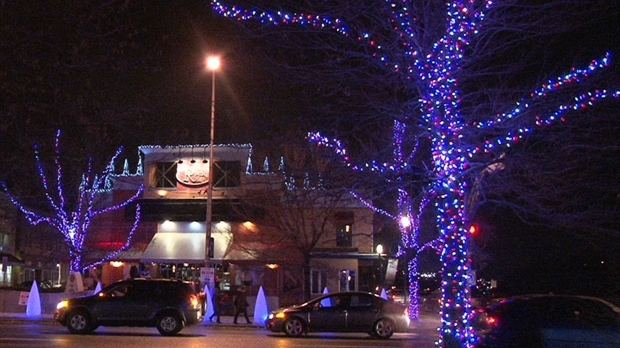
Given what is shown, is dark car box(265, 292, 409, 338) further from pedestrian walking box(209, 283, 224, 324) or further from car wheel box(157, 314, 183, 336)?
pedestrian walking box(209, 283, 224, 324)

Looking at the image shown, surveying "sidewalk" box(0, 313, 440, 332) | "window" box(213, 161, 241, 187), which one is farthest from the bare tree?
"sidewalk" box(0, 313, 440, 332)

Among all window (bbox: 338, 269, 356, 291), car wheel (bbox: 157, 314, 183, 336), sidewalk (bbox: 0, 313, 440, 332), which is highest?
window (bbox: 338, 269, 356, 291)

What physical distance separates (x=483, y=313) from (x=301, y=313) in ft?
26.0

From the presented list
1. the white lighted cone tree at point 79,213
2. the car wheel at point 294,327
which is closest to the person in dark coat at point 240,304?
the car wheel at point 294,327

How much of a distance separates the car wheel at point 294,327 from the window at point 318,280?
18528mm

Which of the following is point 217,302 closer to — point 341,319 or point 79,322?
point 341,319

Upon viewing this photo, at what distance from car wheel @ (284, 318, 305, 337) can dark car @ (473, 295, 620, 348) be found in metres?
7.74

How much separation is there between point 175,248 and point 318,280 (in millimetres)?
8674

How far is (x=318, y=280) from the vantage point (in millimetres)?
39844

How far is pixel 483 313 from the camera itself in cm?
1415

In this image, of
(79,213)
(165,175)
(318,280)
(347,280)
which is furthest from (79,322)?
(347,280)

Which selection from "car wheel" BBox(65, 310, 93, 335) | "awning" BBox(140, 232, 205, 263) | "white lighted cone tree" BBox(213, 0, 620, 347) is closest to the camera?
"white lighted cone tree" BBox(213, 0, 620, 347)

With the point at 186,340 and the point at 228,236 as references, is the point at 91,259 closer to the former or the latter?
the point at 228,236

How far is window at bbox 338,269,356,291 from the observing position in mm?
39188
